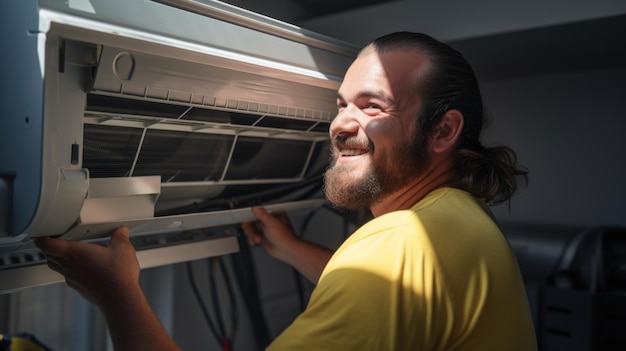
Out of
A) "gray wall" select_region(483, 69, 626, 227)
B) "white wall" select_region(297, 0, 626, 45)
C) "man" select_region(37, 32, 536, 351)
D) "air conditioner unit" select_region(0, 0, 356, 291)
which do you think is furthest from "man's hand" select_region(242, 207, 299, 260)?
"gray wall" select_region(483, 69, 626, 227)

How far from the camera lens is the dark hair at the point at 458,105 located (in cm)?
116

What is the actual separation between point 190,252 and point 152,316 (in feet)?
1.40

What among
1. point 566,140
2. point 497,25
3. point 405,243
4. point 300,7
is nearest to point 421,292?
point 405,243

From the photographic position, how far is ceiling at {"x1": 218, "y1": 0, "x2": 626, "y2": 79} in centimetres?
137

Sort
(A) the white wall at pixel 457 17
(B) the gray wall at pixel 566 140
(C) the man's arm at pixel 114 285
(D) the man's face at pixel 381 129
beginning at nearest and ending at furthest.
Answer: (C) the man's arm at pixel 114 285
(D) the man's face at pixel 381 129
(A) the white wall at pixel 457 17
(B) the gray wall at pixel 566 140

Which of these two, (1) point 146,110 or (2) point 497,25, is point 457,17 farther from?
(1) point 146,110

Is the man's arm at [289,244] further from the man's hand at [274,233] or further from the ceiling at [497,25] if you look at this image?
the ceiling at [497,25]

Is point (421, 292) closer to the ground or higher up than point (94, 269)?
higher up

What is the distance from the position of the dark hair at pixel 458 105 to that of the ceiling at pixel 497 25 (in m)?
0.29

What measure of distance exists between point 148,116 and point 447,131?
58 centimetres

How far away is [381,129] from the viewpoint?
115 cm

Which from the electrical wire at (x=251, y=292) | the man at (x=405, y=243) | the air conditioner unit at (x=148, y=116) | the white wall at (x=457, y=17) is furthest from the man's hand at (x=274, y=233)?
the white wall at (x=457, y=17)

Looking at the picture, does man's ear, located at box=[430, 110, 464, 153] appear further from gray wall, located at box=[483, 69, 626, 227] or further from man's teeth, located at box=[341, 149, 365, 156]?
gray wall, located at box=[483, 69, 626, 227]

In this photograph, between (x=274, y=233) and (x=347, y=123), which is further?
(x=274, y=233)
